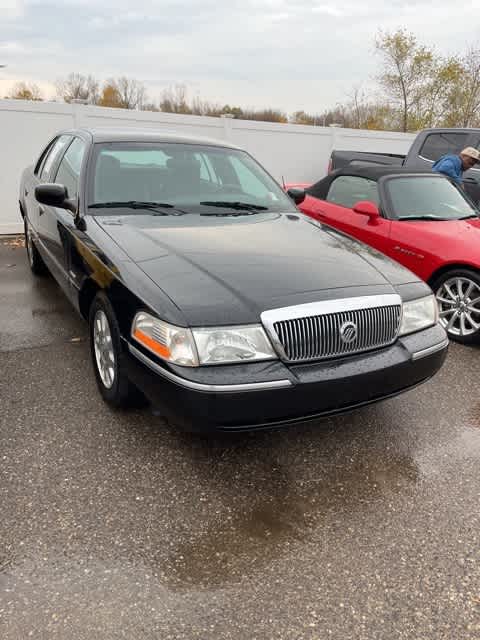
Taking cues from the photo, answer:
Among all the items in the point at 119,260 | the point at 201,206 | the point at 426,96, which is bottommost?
the point at 119,260

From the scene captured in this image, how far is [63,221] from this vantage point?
12.3 ft

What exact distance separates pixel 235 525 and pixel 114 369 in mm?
1179

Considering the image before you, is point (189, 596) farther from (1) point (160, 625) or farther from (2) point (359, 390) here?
(2) point (359, 390)

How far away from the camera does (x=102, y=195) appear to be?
346 centimetres

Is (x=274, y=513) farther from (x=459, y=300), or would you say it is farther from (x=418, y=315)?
(x=459, y=300)

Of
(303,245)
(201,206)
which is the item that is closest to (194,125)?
(201,206)

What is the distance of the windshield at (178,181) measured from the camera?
11.5 ft

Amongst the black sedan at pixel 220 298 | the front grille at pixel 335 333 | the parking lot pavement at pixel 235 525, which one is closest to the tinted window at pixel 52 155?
the black sedan at pixel 220 298

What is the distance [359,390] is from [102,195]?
2.18 m

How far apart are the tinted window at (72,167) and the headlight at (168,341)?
1.60 metres

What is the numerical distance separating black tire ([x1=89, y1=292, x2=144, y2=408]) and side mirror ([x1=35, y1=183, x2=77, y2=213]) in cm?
83

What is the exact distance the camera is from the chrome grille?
7.63 feet

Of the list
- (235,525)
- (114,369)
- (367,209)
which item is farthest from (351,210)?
(235,525)

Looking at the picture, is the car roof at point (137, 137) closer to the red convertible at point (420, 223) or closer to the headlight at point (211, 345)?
the red convertible at point (420, 223)
